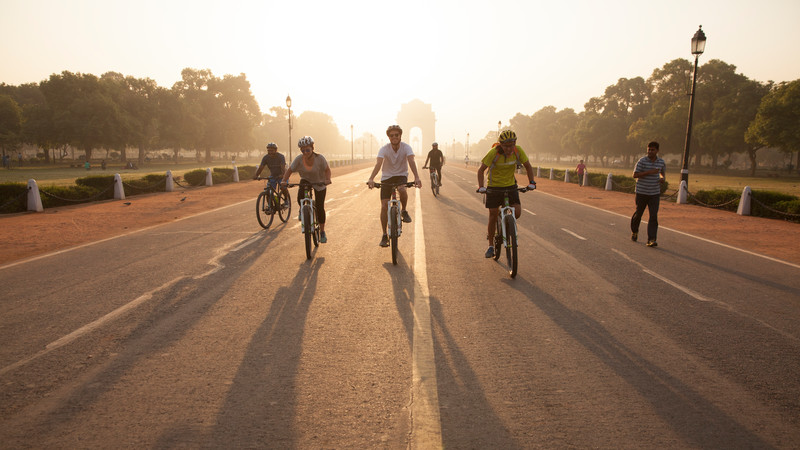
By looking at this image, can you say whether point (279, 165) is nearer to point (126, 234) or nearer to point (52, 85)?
point (126, 234)

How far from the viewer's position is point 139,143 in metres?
59.3

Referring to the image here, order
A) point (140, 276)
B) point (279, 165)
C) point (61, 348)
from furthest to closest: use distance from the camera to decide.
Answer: point (279, 165) < point (140, 276) < point (61, 348)

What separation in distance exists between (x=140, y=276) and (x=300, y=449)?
15.7ft

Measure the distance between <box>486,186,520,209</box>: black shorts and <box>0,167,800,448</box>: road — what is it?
39.2 inches

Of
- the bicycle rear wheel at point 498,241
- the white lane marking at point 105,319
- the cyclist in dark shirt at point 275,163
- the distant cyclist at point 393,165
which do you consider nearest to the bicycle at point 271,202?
the cyclist in dark shirt at point 275,163

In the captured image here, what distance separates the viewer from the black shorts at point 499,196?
6.59m

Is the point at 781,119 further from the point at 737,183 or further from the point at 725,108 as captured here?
the point at 737,183

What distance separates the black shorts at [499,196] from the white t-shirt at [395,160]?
144cm

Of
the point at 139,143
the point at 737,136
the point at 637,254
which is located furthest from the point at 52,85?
the point at 737,136

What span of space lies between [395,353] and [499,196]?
3601 mm

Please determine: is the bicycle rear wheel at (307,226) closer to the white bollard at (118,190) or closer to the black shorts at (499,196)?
the black shorts at (499,196)

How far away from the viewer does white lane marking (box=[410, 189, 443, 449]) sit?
2605 millimetres

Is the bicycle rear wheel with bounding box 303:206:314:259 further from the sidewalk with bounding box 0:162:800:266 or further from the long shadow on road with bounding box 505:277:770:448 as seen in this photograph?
the sidewalk with bounding box 0:162:800:266

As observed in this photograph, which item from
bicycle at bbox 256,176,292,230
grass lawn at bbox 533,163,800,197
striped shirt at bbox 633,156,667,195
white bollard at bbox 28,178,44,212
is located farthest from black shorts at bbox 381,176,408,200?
grass lawn at bbox 533,163,800,197
